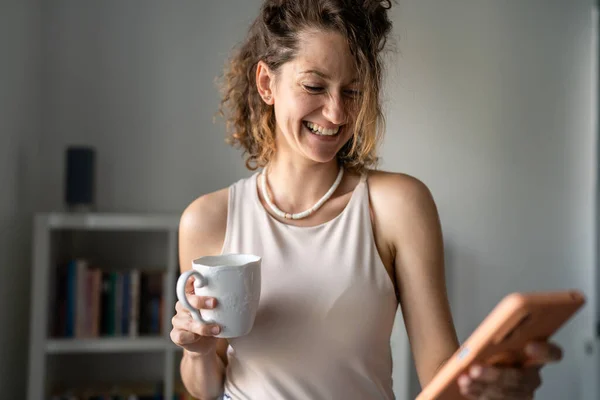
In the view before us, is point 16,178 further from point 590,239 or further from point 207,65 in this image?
point 590,239

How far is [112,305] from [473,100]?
1.82 meters

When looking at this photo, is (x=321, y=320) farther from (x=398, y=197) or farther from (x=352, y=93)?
(x=352, y=93)

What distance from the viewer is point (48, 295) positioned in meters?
2.29

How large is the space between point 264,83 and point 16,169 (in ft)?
5.08

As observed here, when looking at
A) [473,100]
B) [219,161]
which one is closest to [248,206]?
[219,161]

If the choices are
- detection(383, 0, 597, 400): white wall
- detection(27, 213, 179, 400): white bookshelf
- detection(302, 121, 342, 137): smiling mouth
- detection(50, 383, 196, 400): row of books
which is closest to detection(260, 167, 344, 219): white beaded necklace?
detection(302, 121, 342, 137): smiling mouth

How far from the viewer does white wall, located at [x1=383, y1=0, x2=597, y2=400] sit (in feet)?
9.50

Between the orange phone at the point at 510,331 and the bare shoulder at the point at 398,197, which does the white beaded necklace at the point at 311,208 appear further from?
the orange phone at the point at 510,331

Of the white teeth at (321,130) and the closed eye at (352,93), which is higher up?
the closed eye at (352,93)

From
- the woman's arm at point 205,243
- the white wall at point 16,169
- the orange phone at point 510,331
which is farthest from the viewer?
the white wall at point 16,169

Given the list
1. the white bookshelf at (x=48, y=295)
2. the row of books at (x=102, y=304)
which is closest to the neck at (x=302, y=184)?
the white bookshelf at (x=48, y=295)

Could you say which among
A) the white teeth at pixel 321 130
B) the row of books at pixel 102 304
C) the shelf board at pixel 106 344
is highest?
the white teeth at pixel 321 130

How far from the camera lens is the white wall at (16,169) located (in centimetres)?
221

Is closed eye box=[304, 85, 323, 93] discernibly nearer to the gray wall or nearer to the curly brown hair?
the curly brown hair
